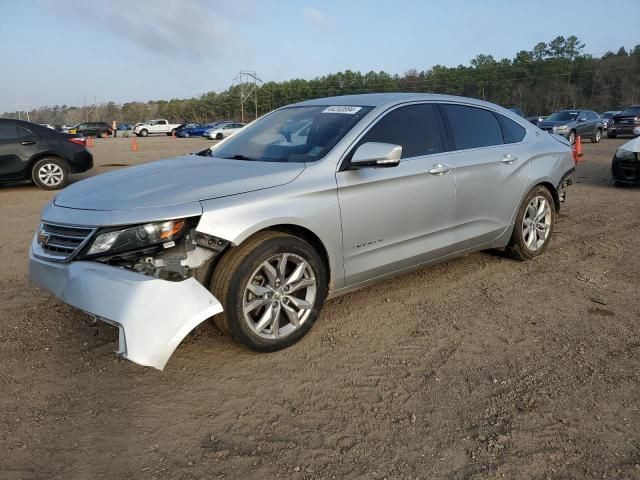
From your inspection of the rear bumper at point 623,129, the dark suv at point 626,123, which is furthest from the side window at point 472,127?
the rear bumper at point 623,129

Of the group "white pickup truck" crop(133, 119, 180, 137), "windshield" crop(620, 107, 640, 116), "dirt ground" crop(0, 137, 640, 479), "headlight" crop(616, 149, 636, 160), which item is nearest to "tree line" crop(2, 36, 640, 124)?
"white pickup truck" crop(133, 119, 180, 137)

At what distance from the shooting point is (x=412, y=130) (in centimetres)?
419

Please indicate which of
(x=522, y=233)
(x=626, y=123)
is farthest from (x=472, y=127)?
(x=626, y=123)

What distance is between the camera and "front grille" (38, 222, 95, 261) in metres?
3.04

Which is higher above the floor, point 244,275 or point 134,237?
point 134,237

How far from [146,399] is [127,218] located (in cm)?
103

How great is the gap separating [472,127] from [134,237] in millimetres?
3150

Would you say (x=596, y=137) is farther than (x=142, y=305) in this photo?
Yes

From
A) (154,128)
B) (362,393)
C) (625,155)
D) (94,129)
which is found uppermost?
(94,129)

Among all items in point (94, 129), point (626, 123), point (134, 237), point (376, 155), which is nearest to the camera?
point (134, 237)

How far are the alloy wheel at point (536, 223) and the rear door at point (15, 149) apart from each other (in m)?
9.56

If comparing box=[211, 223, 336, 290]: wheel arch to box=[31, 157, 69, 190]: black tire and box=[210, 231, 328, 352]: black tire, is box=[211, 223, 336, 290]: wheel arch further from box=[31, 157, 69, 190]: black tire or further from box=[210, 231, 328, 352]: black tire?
box=[31, 157, 69, 190]: black tire

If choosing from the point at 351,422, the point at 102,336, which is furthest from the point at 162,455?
the point at 102,336

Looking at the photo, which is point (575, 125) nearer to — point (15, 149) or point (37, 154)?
point (37, 154)
